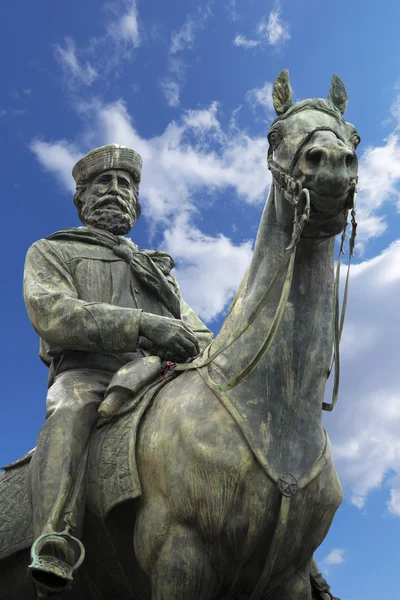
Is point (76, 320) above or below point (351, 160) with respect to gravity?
below

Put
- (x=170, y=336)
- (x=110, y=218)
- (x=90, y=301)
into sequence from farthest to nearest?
(x=110, y=218) < (x=90, y=301) < (x=170, y=336)

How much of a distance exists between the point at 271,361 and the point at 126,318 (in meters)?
1.34

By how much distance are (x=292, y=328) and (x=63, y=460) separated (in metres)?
1.73

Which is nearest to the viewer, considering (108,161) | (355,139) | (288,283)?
(288,283)

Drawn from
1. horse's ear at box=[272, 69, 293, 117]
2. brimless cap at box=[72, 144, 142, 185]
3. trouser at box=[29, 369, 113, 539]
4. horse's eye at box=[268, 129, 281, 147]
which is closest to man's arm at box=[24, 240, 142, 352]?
trouser at box=[29, 369, 113, 539]

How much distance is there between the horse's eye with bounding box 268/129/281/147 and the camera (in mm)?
5366

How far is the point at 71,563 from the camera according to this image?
531cm

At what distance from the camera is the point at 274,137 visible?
5.39 meters

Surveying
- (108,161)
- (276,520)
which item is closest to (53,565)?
(276,520)

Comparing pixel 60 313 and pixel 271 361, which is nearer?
pixel 271 361

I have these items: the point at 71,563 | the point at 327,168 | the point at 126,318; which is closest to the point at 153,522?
the point at 71,563

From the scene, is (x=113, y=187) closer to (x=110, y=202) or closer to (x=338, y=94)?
(x=110, y=202)

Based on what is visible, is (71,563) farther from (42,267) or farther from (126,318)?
(42,267)

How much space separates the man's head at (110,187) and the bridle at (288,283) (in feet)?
7.09
